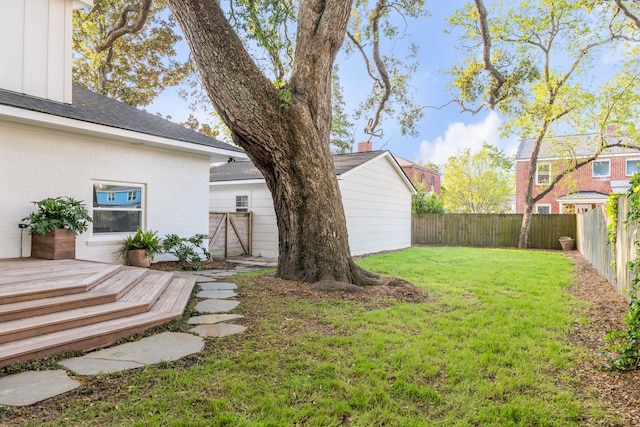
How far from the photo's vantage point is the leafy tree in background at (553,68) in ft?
42.7

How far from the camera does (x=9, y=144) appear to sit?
616 centimetres

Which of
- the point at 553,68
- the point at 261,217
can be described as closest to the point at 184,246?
the point at 261,217

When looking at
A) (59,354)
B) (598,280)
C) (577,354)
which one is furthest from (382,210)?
(59,354)

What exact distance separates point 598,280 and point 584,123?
1004 centimetres

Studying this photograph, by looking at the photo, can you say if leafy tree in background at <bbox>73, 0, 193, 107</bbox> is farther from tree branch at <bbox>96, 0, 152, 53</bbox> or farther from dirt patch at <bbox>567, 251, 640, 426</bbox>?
dirt patch at <bbox>567, 251, 640, 426</bbox>

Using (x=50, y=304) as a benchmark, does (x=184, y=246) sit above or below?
above

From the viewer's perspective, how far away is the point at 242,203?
12414 millimetres

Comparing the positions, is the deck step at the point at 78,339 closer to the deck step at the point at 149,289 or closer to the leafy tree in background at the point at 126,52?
the deck step at the point at 149,289

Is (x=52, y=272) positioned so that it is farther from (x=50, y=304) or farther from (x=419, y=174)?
(x=419, y=174)

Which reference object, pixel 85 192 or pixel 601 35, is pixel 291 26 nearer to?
pixel 85 192

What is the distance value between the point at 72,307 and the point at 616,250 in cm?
790

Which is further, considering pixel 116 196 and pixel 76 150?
pixel 116 196

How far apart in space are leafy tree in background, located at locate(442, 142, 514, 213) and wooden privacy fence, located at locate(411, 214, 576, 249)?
10144 millimetres

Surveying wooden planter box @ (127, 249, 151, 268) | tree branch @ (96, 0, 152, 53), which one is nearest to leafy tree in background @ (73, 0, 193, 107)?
tree branch @ (96, 0, 152, 53)
